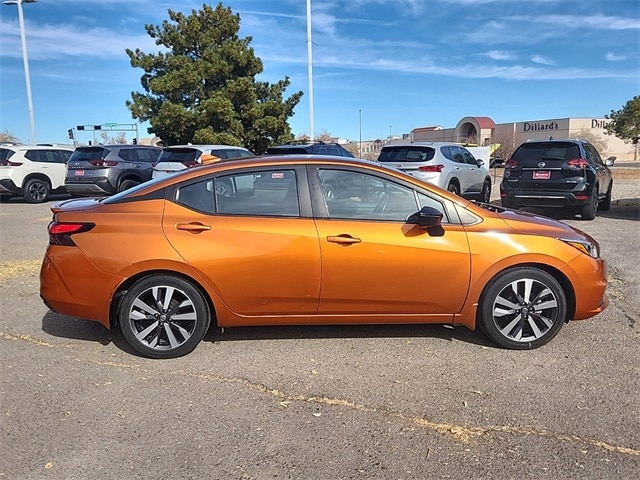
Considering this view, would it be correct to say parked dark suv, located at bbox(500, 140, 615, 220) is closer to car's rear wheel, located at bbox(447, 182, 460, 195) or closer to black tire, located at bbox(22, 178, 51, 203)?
car's rear wheel, located at bbox(447, 182, 460, 195)

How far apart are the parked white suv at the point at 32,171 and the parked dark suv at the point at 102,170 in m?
2.17

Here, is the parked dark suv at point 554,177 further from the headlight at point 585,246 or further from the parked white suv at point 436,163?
the headlight at point 585,246

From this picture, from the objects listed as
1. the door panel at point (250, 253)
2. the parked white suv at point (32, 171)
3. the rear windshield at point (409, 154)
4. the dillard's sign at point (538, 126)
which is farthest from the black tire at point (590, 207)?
the dillard's sign at point (538, 126)

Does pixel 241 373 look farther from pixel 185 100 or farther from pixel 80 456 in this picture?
pixel 185 100

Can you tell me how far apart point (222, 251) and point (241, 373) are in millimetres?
900

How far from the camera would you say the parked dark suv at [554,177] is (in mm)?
9984

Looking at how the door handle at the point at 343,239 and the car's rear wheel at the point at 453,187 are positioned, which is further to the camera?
the car's rear wheel at the point at 453,187

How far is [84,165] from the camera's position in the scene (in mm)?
13969

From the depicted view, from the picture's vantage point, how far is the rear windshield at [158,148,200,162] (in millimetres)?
12008

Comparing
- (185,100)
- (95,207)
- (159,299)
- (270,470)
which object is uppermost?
(185,100)

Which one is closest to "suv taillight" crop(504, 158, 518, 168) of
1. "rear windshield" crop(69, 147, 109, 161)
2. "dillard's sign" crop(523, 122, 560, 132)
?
"rear windshield" crop(69, 147, 109, 161)

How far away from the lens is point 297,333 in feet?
14.6

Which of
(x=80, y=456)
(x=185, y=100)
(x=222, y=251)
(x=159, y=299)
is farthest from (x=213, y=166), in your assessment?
(x=185, y=100)

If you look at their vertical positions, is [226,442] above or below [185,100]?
below
